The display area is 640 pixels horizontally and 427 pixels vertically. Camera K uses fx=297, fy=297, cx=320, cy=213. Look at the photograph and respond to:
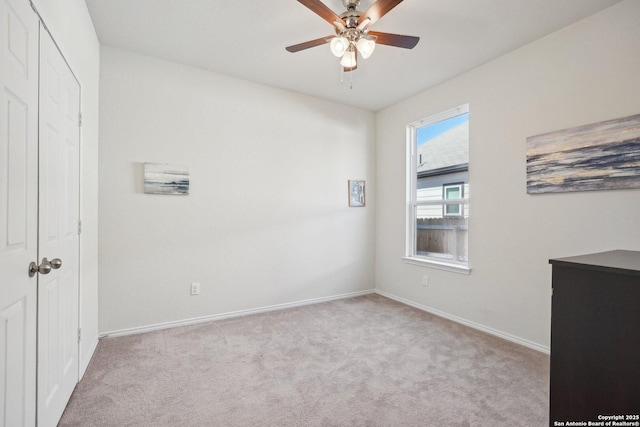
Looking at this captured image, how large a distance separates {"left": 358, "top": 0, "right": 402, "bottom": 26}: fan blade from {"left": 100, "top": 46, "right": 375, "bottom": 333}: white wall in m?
1.87

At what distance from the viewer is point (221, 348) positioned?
2.58 metres

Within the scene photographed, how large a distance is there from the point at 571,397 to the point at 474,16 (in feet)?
8.35

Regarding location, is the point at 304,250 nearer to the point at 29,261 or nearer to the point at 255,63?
the point at 255,63

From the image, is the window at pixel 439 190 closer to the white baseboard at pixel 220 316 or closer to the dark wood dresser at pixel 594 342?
the white baseboard at pixel 220 316

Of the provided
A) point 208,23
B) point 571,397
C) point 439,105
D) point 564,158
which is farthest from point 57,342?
point 439,105

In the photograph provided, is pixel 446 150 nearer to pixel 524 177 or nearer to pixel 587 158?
pixel 524 177

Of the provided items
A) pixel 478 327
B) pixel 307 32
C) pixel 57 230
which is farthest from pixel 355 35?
pixel 478 327

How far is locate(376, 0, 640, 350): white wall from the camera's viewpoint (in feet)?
7.06

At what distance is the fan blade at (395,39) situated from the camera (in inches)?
80.4

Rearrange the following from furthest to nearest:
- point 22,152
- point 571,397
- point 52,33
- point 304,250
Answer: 1. point 304,250
2. point 52,33
3. point 571,397
4. point 22,152

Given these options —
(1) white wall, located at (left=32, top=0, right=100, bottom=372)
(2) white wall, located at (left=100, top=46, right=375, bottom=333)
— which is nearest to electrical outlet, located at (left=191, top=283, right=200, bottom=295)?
(2) white wall, located at (left=100, top=46, right=375, bottom=333)

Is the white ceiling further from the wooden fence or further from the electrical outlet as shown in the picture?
the electrical outlet

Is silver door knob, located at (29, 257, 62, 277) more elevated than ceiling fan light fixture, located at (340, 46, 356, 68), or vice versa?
ceiling fan light fixture, located at (340, 46, 356, 68)

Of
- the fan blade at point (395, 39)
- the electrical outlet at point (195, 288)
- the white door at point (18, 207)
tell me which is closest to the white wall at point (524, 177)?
the fan blade at point (395, 39)
